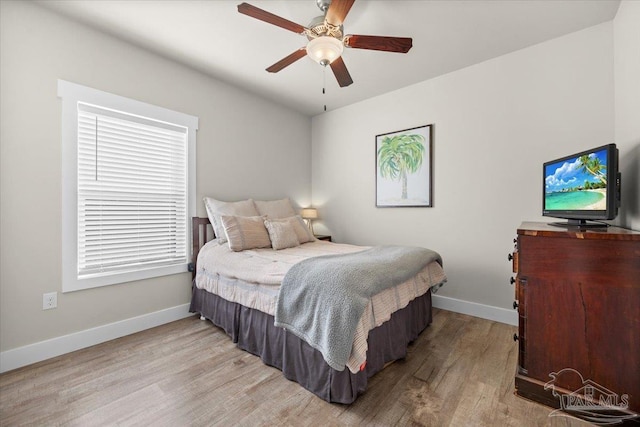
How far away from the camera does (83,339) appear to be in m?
2.26

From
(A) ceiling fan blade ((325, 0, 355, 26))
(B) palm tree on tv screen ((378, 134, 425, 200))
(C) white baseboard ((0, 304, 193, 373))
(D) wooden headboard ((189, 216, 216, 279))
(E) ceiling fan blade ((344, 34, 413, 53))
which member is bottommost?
(C) white baseboard ((0, 304, 193, 373))

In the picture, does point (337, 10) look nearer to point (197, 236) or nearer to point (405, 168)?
point (405, 168)

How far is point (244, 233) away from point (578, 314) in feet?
8.34

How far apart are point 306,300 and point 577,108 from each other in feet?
9.41

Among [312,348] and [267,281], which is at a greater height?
[267,281]

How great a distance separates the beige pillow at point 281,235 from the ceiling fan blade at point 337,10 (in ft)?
6.22

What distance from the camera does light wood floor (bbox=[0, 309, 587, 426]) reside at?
1.49 meters

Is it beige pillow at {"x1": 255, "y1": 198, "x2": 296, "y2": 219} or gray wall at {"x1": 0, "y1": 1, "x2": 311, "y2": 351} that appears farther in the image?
beige pillow at {"x1": 255, "y1": 198, "x2": 296, "y2": 219}

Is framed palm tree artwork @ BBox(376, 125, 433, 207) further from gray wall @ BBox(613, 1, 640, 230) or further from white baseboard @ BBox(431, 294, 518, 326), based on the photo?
gray wall @ BBox(613, 1, 640, 230)

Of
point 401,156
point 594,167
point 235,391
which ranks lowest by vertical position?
point 235,391

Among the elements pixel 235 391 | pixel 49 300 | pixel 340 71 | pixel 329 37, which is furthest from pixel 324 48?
pixel 49 300

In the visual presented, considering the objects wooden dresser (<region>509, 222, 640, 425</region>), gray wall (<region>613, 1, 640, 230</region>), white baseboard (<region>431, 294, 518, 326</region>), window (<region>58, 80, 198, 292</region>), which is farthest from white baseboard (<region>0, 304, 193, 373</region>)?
gray wall (<region>613, 1, 640, 230</region>)

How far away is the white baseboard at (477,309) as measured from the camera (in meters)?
2.71

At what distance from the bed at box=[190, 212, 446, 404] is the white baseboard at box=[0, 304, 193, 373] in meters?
0.29
